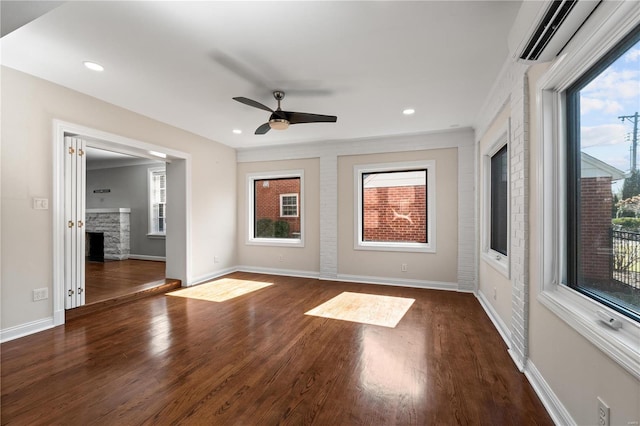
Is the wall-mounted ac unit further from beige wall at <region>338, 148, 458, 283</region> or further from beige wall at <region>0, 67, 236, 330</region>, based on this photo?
beige wall at <region>0, 67, 236, 330</region>

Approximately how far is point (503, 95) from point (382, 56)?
133 centimetres

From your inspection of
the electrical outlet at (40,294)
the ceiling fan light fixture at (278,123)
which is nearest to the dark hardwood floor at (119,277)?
the electrical outlet at (40,294)

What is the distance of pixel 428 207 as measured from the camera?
4672 mm

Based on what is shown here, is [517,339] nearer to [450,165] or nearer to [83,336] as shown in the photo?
[450,165]

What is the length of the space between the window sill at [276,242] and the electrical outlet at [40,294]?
3.28 meters

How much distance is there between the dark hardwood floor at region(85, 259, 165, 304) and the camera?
392 centimetres

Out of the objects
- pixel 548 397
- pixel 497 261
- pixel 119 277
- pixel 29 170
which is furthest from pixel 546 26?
pixel 119 277

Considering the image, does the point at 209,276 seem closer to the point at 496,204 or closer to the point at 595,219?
the point at 496,204

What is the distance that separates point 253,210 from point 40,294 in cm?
361

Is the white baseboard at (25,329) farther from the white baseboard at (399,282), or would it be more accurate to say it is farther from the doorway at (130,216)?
the white baseboard at (399,282)

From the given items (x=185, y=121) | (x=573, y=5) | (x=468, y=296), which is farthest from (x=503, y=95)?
(x=185, y=121)

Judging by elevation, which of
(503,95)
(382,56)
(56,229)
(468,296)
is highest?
(382,56)

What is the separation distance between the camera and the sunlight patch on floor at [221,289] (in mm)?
4094

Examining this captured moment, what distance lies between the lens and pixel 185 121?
4.15 meters
